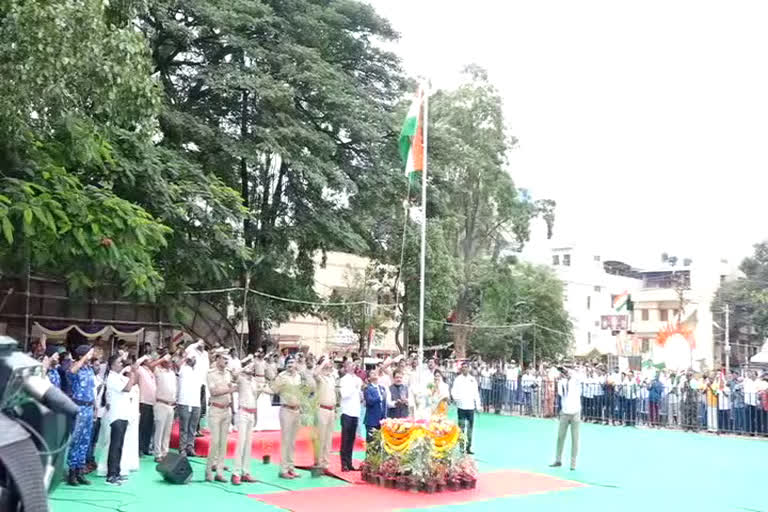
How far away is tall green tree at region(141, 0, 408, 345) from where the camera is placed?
19.6 metres

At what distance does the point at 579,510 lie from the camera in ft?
31.3

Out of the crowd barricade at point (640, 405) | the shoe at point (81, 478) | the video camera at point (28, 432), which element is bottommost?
the shoe at point (81, 478)

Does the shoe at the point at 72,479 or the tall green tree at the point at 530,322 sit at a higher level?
the tall green tree at the point at 530,322

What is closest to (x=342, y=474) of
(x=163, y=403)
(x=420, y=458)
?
(x=420, y=458)

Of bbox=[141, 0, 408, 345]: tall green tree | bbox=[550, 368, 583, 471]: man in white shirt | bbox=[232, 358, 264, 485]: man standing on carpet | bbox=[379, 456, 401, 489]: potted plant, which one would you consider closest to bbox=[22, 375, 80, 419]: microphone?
bbox=[232, 358, 264, 485]: man standing on carpet

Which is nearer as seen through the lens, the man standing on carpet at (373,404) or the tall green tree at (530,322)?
the man standing on carpet at (373,404)

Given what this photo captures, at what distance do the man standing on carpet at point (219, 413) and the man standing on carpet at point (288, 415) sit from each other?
29.2 inches

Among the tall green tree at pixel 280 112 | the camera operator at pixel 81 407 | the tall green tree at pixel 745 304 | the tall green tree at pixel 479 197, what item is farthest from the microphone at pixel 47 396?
the tall green tree at pixel 745 304

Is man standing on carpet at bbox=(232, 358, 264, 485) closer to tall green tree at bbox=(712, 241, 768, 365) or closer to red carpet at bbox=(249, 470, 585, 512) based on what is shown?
red carpet at bbox=(249, 470, 585, 512)

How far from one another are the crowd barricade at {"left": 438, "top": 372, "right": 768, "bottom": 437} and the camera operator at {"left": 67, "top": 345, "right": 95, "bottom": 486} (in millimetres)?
13877

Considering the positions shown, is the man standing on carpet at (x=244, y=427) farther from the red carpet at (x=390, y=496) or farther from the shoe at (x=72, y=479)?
the shoe at (x=72, y=479)

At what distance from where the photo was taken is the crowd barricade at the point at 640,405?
18938 millimetres

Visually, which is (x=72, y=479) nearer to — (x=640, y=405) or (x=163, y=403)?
(x=163, y=403)

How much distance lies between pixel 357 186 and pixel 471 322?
17696 mm
